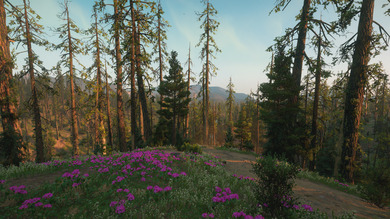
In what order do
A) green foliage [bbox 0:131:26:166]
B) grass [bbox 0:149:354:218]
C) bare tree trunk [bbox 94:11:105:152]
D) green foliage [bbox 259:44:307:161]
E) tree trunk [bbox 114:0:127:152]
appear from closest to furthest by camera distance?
grass [bbox 0:149:354:218]
green foliage [bbox 0:131:26:166]
green foliage [bbox 259:44:307:161]
tree trunk [bbox 114:0:127:152]
bare tree trunk [bbox 94:11:105:152]

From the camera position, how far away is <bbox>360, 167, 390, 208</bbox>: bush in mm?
4984

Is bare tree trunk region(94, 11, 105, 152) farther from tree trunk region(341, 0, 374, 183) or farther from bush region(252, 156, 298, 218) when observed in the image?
tree trunk region(341, 0, 374, 183)

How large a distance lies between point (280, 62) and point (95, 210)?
A: 13.9 meters

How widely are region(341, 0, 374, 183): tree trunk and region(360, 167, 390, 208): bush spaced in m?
2.40

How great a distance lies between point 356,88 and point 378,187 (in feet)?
16.0

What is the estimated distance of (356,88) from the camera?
307 inches

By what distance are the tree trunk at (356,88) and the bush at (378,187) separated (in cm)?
240

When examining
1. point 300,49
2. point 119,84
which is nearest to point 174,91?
point 119,84

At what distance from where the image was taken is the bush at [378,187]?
498 centimetres

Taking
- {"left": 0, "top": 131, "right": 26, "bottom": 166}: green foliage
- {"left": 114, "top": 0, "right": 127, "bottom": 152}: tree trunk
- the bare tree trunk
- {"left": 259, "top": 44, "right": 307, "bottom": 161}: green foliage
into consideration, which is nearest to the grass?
{"left": 0, "top": 131, "right": 26, "bottom": 166}: green foliage

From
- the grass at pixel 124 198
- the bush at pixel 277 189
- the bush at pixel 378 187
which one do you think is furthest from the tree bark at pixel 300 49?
the bush at pixel 277 189

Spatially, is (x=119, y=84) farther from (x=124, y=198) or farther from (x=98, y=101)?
(x=124, y=198)

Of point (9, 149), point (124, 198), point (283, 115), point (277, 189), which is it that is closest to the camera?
point (277, 189)

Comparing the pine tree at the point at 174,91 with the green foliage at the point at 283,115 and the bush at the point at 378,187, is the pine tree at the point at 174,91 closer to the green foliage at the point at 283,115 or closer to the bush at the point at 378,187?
the green foliage at the point at 283,115
